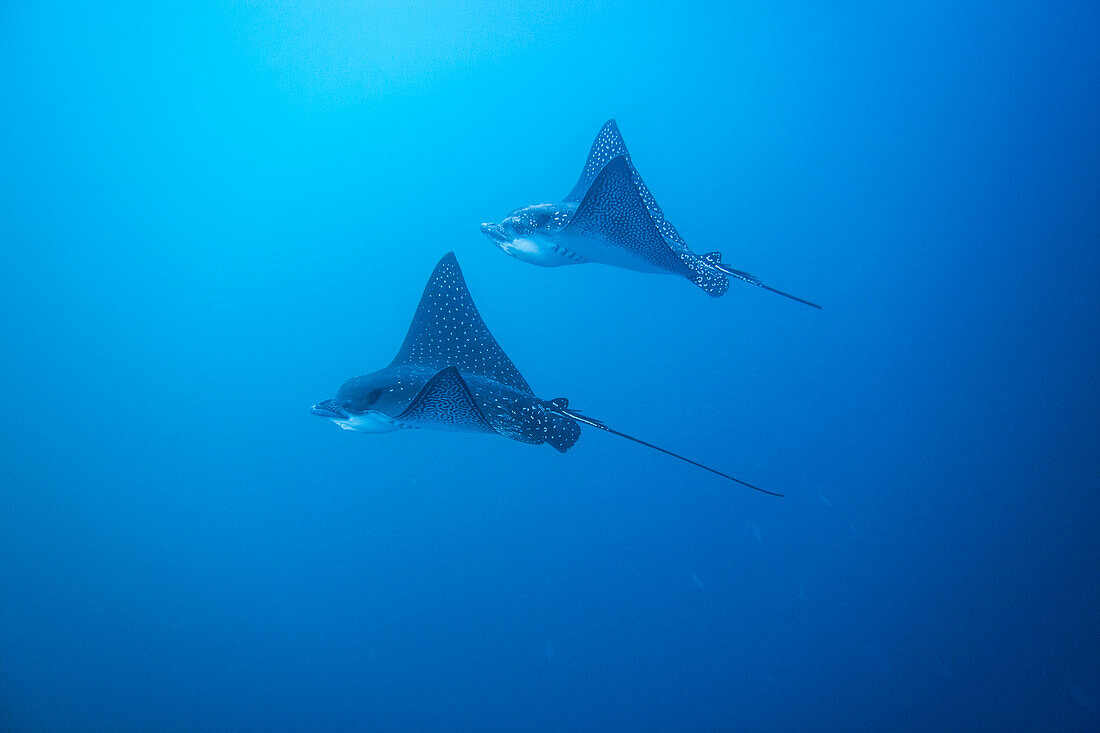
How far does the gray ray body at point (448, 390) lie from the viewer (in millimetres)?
2416

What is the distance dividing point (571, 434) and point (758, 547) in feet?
7.96

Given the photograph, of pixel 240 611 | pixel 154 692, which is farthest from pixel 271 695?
pixel 154 692

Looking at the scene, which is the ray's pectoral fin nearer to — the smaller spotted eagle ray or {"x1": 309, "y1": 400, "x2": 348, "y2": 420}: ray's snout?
the smaller spotted eagle ray

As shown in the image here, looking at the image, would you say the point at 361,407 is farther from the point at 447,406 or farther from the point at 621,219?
the point at 621,219

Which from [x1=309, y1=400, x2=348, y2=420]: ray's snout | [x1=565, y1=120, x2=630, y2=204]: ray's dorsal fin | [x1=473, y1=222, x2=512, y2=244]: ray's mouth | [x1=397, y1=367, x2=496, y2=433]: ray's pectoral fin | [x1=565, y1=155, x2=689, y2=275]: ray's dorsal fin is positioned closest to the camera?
[x1=397, y1=367, x2=496, y2=433]: ray's pectoral fin

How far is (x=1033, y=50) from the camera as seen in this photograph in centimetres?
530

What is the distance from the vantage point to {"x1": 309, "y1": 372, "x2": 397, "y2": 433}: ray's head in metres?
2.80

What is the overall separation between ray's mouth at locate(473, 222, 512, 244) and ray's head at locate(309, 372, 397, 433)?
1463 mm

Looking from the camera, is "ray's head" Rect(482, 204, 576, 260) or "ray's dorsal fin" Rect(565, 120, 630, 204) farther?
"ray's dorsal fin" Rect(565, 120, 630, 204)

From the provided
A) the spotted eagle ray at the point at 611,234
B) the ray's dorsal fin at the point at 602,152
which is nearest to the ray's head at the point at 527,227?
the spotted eagle ray at the point at 611,234

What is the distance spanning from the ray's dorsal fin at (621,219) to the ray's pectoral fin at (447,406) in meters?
1.28

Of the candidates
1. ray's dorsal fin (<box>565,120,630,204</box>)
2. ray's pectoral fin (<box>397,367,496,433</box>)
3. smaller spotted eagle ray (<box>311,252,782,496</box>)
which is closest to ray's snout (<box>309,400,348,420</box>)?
smaller spotted eagle ray (<box>311,252,782,496</box>)

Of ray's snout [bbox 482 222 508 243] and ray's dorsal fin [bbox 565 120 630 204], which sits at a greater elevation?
ray's dorsal fin [bbox 565 120 630 204]

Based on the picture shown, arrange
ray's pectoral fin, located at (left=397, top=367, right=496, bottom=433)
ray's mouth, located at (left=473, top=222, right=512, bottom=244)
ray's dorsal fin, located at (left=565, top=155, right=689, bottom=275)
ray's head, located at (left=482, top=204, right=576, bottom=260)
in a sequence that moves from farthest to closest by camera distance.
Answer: ray's mouth, located at (left=473, top=222, right=512, bottom=244) → ray's head, located at (left=482, top=204, right=576, bottom=260) → ray's dorsal fin, located at (left=565, top=155, right=689, bottom=275) → ray's pectoral fin, located at (left=397, top=367, right=496, bottom=433)
